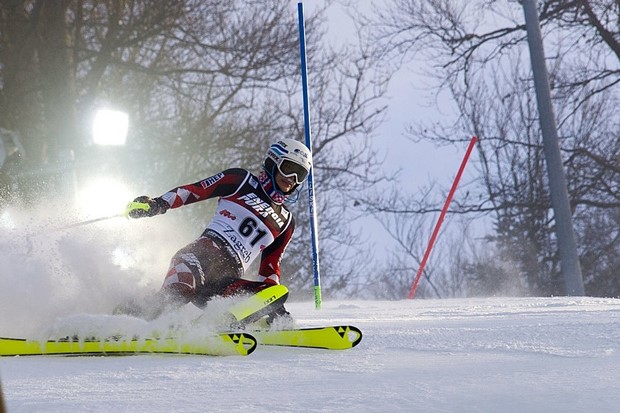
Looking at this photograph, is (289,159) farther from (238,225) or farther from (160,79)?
(160,79)

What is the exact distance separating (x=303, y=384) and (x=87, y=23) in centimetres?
1386

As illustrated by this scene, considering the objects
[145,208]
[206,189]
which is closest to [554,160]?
[206,189]

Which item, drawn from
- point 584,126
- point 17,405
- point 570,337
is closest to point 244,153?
point 584,126

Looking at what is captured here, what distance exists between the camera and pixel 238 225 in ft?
18.4

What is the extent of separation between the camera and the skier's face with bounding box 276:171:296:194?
563 cm

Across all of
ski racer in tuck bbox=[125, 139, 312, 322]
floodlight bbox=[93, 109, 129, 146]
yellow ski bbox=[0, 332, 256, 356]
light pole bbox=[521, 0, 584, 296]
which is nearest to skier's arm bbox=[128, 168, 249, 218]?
ski racer in tuck bbox=[125, 139, 312, 322]

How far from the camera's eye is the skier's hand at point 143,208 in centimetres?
539

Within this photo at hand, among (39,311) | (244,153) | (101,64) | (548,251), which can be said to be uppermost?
(101,64)

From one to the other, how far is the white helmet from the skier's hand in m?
0.74

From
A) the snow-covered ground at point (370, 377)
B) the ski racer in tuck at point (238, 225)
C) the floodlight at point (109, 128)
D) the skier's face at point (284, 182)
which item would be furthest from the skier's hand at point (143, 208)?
the floodlight at point (109, 128)

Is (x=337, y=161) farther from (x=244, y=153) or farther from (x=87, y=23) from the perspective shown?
(x=87, y=23)

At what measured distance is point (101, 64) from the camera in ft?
53.9

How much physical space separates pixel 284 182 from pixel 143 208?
2.92 feet

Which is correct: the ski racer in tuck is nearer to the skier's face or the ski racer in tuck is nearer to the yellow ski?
the skier's face
